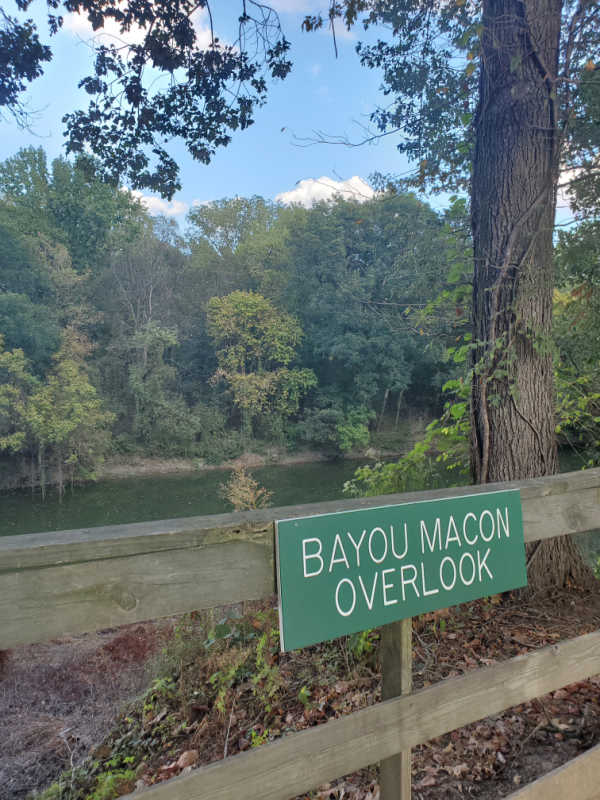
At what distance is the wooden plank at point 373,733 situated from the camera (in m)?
0.99

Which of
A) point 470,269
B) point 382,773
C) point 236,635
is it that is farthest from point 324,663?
point 470,269

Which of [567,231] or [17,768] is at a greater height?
[567,231]

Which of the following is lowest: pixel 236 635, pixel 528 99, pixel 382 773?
pixel 236 635

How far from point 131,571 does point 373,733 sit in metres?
0.68

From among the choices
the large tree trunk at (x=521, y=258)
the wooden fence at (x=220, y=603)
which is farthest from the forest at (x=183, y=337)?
the wooden fence at (x=220, y=603)

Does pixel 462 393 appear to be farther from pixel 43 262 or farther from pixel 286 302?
pixel 286 302

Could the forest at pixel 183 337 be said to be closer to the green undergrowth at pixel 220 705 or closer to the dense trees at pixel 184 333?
the dense trees at pixel 184 333

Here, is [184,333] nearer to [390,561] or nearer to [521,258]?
[521,258]

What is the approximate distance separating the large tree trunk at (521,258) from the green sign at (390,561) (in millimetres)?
1962

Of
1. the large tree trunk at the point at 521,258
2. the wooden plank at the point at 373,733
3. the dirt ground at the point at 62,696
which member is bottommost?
the dirt ground at the point at 62,696

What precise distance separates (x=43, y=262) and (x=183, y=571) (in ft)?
92.8

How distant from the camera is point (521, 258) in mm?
3213

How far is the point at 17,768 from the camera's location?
11.6 ft

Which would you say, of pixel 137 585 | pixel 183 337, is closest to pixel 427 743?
pixel 137 585
